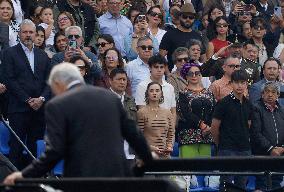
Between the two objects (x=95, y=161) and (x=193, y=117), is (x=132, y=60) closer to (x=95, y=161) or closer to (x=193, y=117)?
(x=193, y=117)

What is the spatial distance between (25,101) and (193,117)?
250cm

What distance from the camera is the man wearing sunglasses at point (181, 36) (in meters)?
18.7

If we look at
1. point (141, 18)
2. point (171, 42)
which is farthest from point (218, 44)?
point (141, 18)

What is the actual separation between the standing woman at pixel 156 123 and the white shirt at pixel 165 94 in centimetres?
23

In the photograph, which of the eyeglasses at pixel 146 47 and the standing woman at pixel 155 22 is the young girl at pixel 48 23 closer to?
the eyeglasses at pixel 146 47

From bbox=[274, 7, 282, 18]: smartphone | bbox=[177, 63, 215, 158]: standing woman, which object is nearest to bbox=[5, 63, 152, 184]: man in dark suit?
bbox=[177, 63, 215, 158]: standing woman

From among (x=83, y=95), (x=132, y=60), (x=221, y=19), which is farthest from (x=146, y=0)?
(x=83, y=95)

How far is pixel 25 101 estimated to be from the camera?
1578 centimetres

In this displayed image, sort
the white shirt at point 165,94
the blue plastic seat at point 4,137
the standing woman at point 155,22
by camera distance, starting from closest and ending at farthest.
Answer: the white shirt at point 165,94 → the blue plastic seat at point 4,137 → the standing woman at point 155,22

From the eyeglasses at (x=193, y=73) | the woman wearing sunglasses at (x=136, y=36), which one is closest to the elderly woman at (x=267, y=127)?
the eyeglasses at (x=193, y=73)

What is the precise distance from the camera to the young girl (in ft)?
58.9

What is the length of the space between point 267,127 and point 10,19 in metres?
4.42

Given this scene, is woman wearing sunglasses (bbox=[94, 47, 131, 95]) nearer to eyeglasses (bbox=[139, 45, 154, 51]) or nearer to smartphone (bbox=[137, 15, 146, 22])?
eyeglasses (bbox=[139, 45, 154, 51])

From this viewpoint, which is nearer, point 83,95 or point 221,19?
point 83,95
